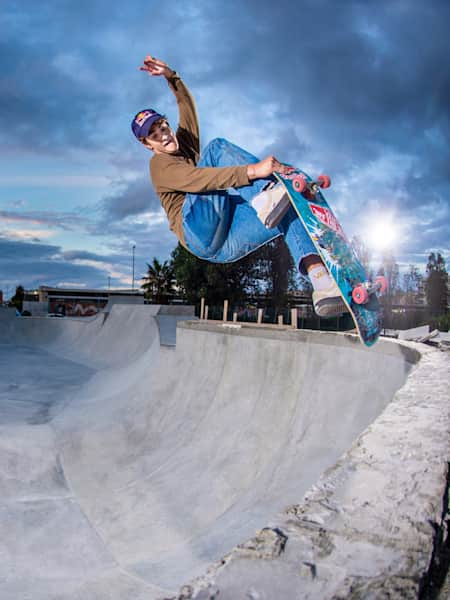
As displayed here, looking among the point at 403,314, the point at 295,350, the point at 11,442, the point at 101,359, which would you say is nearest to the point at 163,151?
the point at 295,350

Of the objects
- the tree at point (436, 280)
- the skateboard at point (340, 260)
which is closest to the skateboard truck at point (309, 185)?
the skateboard at point (340, 260)

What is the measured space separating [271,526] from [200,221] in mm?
3695

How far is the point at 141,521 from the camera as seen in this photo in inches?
209

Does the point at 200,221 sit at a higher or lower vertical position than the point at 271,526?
higher

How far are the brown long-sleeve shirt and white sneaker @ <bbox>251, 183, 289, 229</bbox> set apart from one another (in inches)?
10.1

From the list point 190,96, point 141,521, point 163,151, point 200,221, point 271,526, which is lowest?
point 141,521

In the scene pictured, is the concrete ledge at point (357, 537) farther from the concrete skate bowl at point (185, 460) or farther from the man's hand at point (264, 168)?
the man's hand at point (264, 168)

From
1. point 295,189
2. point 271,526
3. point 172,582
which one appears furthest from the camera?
point 295,189

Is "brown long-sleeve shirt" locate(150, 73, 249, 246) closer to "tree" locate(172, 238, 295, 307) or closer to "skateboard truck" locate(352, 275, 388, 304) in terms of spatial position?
"skateboard truck" locate(352, 275, 388, 304)

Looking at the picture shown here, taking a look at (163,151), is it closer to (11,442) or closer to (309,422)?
(309,422)

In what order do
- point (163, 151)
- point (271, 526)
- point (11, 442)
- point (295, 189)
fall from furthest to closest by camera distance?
point (11, 442) → point (163, 151) → point (295, 189) → point (271, 526)

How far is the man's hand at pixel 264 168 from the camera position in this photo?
14.3 ft

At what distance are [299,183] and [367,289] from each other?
119cm

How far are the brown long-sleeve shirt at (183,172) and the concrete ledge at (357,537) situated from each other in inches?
118
